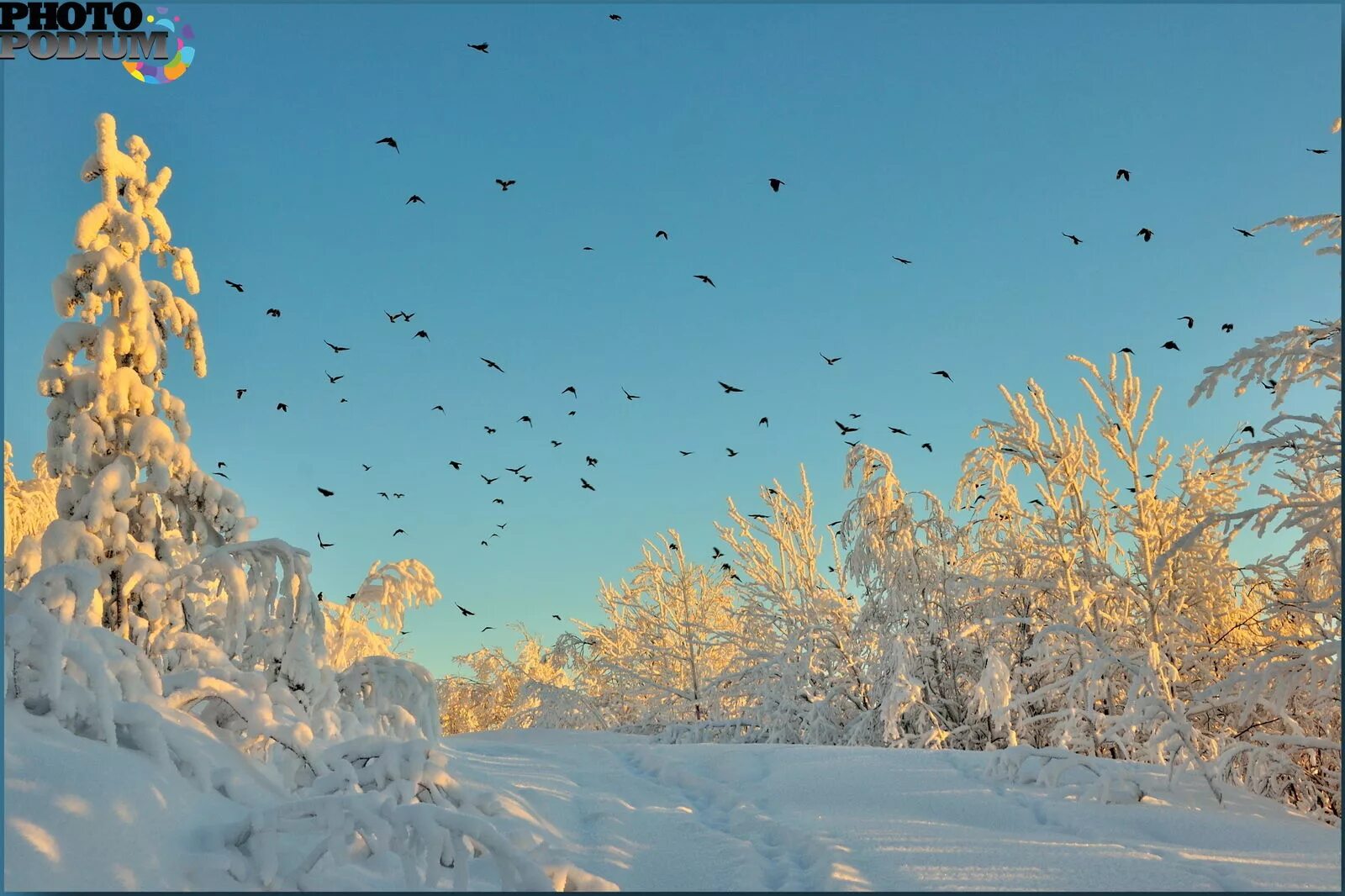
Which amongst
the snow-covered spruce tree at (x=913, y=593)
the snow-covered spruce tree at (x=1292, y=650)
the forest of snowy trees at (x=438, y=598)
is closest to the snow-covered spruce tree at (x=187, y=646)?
the forest of snowy trees at (x=438, y=598)

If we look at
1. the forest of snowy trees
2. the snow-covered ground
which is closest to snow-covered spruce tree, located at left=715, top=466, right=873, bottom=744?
the forest of snowy trees

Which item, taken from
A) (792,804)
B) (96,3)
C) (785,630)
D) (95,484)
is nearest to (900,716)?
(785,630)

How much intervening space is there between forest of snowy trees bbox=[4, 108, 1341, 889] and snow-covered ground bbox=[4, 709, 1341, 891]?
0.96ft

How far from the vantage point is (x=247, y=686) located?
477cm

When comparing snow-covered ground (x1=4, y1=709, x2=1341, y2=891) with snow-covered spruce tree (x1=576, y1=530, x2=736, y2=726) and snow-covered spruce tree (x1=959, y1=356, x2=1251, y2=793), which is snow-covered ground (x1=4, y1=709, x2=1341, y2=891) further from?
snow-covered spruce tree (x1=576, y1=530, x2=736, y2=726)

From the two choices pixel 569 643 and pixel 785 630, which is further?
pixel 569 643

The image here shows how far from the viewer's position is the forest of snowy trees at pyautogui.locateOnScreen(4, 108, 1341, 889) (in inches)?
152

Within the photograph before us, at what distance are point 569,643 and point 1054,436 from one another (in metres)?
10.8

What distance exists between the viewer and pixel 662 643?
800 inches

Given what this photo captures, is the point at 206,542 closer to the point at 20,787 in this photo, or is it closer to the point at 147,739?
the point at 147,739

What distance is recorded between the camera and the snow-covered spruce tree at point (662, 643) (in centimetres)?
1872

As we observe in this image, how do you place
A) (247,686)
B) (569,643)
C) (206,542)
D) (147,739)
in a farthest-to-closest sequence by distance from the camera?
(569,643) → (206,542) → (247,686) → (147,739)

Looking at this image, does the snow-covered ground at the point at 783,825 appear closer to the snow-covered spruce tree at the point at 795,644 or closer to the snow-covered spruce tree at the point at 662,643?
the snow-covered spruce tree at the point at 795,644

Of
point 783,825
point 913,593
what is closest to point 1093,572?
point 913,593
